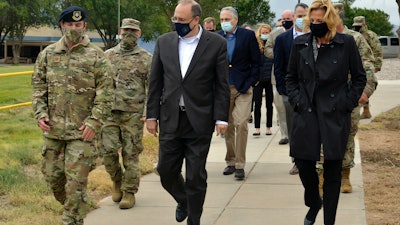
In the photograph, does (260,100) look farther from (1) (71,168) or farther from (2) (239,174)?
(1) (71,168)

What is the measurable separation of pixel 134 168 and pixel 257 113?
5.85 metres

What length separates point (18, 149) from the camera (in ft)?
37.4

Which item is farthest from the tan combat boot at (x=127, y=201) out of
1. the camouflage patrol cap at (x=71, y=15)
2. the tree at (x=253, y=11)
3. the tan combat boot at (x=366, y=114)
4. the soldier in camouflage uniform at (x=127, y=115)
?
the tree at (x=253, y=11)

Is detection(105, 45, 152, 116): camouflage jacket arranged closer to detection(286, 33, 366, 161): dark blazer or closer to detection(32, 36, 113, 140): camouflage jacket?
detection(32, 36, 113, 140): camouflage jacket

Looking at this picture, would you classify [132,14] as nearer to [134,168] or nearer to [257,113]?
[257,113]

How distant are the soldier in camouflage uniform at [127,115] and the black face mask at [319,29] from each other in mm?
2200

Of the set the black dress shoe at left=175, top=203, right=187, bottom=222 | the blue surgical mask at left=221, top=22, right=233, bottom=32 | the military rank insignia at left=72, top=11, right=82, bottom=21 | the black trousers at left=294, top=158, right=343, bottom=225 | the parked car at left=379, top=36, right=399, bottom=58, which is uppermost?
the military rank insignia at left=72, top=11, right=82, bottom=21

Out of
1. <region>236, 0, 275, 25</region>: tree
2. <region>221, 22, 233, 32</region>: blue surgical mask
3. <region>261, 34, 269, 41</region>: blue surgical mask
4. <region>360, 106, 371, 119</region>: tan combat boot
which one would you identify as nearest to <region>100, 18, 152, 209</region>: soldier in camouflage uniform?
<region>221, 22, 233, 32</region>: blue surgical mask

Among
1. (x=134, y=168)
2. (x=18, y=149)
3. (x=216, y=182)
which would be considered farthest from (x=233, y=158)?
(x=18, y=149)

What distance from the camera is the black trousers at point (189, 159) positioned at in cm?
666

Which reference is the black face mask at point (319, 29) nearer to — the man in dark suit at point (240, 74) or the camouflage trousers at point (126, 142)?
the camouflage trousers at point (126, 142)

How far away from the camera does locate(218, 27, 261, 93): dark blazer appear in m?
9.73

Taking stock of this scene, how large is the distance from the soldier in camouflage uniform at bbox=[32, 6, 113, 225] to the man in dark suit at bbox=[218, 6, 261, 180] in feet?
10.6

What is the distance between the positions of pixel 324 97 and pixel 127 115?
232 centimetres
